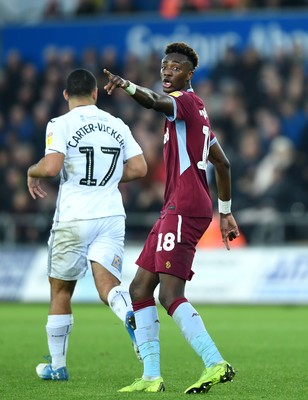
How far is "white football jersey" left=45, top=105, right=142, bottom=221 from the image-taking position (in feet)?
28.0

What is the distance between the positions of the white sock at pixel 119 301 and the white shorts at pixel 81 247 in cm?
21

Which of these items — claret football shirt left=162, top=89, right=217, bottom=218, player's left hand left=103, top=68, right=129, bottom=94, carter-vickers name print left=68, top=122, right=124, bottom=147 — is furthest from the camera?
carter-vickers name print left=68, top=122, right=124, bottom=147

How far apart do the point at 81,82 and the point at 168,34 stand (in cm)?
1413

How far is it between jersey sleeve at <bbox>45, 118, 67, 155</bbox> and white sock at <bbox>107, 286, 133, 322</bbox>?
115cm

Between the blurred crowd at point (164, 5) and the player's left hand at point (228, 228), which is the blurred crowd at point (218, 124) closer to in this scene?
the blurred crowd at point (164, 5)

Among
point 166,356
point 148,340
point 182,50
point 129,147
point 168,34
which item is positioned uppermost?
point 168,34

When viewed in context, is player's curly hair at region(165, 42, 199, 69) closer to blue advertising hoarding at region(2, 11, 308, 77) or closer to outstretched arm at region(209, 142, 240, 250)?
outstretched arm at region(209, 142, 240, 250)

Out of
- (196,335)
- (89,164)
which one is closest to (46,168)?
(89,164)

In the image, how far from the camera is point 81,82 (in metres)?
8.59

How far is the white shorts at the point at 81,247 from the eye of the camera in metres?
8.53

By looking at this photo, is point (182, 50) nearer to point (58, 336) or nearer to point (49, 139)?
point (49, 139)

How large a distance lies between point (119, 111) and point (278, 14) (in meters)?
3.75

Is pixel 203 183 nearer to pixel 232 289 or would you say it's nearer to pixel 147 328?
pixel 147 328

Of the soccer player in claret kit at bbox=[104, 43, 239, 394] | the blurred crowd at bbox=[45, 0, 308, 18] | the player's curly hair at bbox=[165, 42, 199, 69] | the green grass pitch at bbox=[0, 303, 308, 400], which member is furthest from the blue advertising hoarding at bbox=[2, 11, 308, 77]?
the soccer player in claret kit at bbox=[104, 43, 239, 394]
